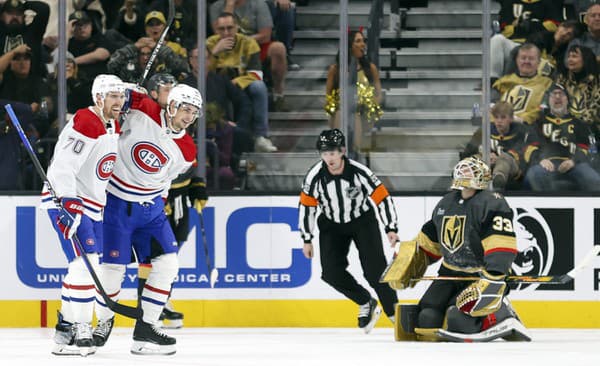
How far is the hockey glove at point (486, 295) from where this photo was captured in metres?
7.43

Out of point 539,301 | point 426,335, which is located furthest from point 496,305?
point 539,301

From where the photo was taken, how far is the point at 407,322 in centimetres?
780

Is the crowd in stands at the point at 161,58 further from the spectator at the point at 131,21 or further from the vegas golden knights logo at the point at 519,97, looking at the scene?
the vegas golden knights logo at the point at 519,97

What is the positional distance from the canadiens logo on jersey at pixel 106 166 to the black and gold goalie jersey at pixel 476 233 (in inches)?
75.2

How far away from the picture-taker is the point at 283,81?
9.11 meters

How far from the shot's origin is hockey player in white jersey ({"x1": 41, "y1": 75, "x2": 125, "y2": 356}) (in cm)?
658

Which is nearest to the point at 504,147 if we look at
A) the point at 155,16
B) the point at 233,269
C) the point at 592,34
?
the point at 592,34

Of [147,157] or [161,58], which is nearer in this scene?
[147,157]

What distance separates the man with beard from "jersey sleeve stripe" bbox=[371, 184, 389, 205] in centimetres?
224

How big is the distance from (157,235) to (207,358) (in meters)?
0.66

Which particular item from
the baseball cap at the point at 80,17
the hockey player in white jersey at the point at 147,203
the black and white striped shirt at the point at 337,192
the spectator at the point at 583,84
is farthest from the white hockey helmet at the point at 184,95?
the spectator at the point at 583,84

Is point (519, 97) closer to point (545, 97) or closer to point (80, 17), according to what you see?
point (545, 97)

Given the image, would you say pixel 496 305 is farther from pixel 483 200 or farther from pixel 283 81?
pixel 283 81

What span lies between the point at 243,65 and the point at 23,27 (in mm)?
1398
